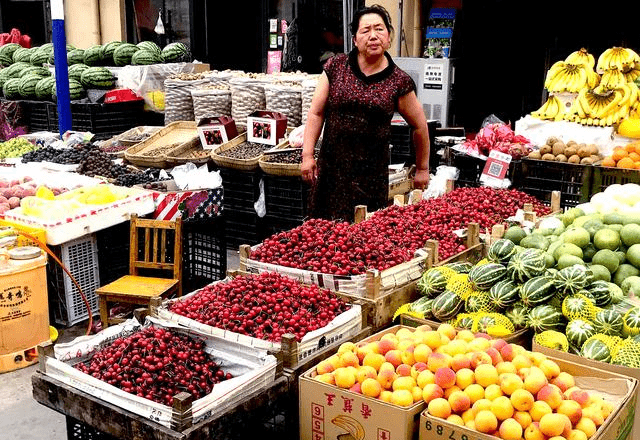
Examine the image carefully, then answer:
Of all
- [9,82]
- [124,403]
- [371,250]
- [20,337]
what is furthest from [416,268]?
[9,82]

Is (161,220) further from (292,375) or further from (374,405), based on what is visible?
(374,405)

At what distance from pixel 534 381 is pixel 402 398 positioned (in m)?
0.46

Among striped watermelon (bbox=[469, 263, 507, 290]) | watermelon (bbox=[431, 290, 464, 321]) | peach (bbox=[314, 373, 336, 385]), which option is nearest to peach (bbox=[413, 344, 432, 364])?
peach (bbox=[314, 373, 336, 385])

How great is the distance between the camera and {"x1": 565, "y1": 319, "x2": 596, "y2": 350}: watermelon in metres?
3.13

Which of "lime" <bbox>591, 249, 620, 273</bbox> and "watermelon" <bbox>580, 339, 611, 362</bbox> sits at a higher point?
"lime" <bbox>591, 249, 620, 273</bbox>

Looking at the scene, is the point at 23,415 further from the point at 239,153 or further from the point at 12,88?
the point at 12,88

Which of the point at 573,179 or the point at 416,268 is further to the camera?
the point at 573,179

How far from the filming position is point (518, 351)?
282 cm

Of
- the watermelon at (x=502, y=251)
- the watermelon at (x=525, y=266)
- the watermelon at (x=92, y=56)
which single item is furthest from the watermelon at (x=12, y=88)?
the watermelon at (x=525, y=266)

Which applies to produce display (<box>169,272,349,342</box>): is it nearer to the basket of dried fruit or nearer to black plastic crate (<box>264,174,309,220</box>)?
black plastic crate (<box>264,174,309,220</box>)

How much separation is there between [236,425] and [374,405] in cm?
58

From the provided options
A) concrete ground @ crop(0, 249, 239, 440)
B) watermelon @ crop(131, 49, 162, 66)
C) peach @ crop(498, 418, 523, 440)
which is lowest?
concrete ground @ crop(0, 249, 239, 440)

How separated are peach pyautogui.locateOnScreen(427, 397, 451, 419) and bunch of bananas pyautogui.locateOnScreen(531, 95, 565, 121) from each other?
4.87 m

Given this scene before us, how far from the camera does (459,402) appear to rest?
2.49 metres
